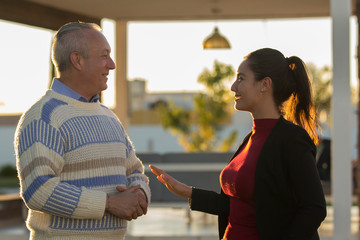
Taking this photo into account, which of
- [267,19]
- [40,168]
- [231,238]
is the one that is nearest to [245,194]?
[231,238]

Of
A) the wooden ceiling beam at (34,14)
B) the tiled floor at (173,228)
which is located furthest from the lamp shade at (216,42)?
the tiled floor at (173,228)

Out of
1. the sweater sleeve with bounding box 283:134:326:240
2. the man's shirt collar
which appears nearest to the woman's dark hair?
the sweater sleeve with bounding box 283:134:326:240

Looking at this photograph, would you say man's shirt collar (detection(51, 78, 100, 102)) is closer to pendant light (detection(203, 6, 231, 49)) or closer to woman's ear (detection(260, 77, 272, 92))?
woman's ear (detection(260, 77, 272, 92))

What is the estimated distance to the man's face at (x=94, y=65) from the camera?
7.77ft

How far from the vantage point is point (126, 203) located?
2293 millimetres

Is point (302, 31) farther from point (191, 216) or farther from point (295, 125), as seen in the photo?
point (295, 125)

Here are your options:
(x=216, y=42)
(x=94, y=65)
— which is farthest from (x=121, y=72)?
(x=94, y=65)

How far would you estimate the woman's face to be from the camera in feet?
7.79

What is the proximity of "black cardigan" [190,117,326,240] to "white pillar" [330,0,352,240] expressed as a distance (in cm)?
314

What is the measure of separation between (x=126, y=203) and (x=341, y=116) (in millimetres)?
3325

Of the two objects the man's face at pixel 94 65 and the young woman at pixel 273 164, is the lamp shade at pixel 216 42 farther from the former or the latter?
the man's face at pixel 94 65

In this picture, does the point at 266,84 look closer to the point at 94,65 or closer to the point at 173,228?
the point at 94,65

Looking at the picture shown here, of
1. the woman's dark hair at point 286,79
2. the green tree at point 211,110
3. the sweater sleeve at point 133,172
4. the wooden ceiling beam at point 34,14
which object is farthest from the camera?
the green tree at point 211,110

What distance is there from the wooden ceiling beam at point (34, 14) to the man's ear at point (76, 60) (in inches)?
218
